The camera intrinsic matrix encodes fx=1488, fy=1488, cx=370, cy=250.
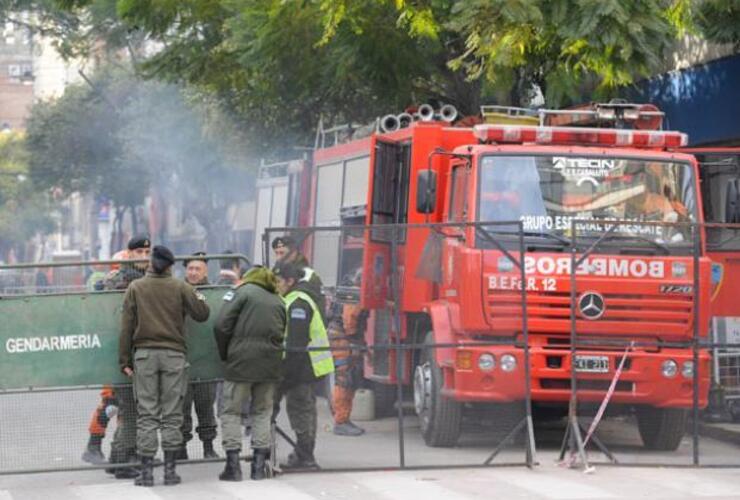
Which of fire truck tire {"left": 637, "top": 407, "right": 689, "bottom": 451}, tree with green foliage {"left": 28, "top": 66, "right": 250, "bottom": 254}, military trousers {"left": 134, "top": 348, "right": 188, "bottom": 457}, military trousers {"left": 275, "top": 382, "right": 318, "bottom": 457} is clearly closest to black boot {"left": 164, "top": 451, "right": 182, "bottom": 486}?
military trousers {"left": 134, "top": 348, "right": 188, "bottom": 457}

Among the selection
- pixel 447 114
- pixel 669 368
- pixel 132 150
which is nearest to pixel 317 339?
pixel 669 368

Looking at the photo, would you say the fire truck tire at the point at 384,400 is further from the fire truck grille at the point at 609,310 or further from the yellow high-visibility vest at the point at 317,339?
the yellow high-visibility vest at the point at 317,339

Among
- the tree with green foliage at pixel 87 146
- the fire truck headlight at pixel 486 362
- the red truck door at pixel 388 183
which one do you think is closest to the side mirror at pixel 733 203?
the fire truck headlight at pixel 486 362

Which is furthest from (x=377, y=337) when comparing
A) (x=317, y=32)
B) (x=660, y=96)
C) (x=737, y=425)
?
(x=660, y=96)

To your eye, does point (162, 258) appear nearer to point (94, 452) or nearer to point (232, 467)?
point (232, 467)

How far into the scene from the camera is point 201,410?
1241 cm

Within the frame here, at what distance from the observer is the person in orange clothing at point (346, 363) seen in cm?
1296

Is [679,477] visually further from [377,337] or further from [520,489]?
[377,337]

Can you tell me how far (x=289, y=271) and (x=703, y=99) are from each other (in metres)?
10.2

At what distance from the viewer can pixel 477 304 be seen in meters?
12.9

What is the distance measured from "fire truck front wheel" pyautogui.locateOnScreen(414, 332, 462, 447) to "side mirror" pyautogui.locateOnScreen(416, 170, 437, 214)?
1.27 metres

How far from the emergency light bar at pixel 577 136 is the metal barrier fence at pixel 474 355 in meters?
1.01

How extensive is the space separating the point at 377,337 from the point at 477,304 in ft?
3.32

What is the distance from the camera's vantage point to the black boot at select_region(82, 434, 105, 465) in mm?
12291
